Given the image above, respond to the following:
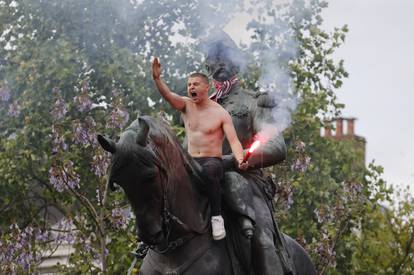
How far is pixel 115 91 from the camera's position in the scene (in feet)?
82.9

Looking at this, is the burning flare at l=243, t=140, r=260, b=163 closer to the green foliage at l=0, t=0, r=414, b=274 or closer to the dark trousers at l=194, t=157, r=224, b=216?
the dark trousers at l=194, t=157, r=224, b=216

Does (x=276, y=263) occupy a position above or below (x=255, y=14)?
below

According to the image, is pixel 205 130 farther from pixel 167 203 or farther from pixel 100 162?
pixel 100 162

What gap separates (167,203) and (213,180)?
0.67 metres

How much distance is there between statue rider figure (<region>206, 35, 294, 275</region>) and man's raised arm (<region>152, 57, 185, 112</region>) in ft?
2.53

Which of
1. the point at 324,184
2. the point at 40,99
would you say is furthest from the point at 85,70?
the point at 324,184

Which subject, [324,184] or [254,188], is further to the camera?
[324,184]

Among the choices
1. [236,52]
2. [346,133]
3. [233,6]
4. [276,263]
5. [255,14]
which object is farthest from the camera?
[346,133]

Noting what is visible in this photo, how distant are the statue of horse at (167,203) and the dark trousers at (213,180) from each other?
9 cm

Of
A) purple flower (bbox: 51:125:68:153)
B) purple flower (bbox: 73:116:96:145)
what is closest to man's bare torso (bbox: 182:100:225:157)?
purple flower (bbox: 73:116:96:145)

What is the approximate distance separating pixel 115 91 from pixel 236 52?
13043mm

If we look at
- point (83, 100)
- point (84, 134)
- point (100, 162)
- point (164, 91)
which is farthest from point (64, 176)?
point (164, 91)

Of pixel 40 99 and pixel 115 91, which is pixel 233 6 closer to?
pixel 115 91

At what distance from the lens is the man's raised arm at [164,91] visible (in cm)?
1096
